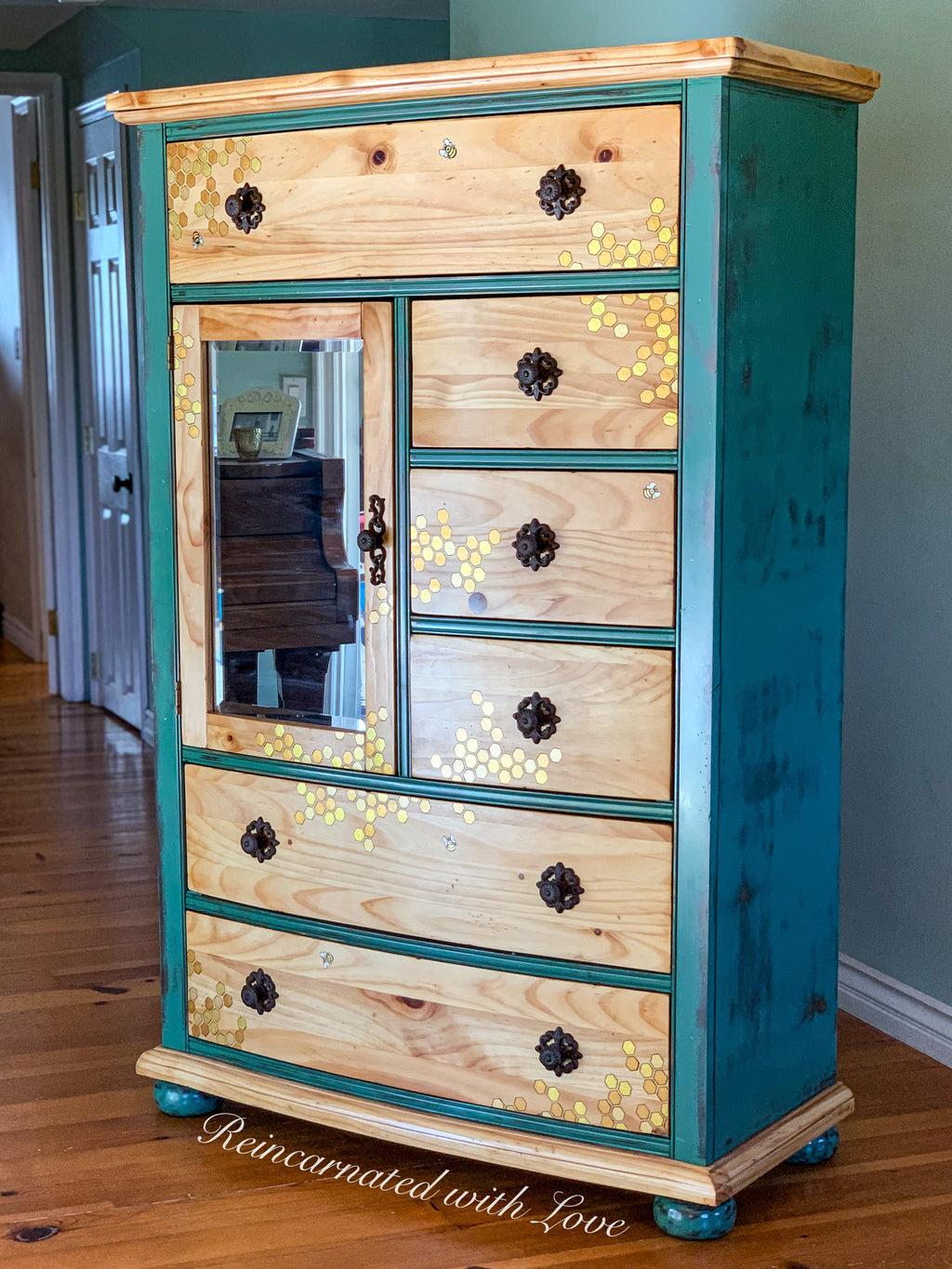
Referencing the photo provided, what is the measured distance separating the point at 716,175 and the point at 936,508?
89cm

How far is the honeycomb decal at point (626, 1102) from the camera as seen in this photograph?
204 centimetres

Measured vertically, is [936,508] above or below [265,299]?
below

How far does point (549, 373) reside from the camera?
1978 millimetres

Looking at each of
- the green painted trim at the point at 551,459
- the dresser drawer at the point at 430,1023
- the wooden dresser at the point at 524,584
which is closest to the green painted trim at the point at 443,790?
the wooden dresser at the point at 524,584

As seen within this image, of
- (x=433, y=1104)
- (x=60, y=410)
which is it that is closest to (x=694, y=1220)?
(x=433, y=1104)

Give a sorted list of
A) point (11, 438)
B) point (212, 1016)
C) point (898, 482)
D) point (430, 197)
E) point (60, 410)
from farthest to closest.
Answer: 1. point (11, 438)
2. point (60, 410)
3. point (898, 482)
4. point (212, 1016)
5. point (430, 197)

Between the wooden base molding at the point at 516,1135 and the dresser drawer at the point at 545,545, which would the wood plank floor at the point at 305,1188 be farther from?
the dresser drawer at the point at 545,545

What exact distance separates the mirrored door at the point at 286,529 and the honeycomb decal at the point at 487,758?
104 millimetres

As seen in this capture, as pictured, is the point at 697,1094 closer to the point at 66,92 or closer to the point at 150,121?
the point at 150,121

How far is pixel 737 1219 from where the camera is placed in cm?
211

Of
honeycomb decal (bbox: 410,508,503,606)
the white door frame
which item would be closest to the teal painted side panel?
honeycomb decal (bbox: 410,508,503,606)

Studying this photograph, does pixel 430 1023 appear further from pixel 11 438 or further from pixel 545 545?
pixel 11 438

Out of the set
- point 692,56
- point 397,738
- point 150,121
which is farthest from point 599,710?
point 150,121

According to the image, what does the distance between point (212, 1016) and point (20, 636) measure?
4.53m
